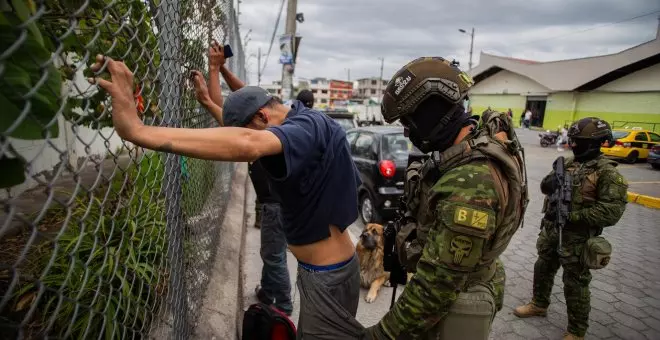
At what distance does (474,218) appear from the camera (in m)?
1.60

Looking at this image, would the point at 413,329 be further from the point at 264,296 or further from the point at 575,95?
the point at 575,95

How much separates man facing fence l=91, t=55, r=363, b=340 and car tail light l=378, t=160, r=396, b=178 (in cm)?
383

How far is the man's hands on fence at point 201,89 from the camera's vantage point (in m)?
2.37

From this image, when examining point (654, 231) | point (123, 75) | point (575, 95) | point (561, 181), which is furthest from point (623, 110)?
point (123, 75)

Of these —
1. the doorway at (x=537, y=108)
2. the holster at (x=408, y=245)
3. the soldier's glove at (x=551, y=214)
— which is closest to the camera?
the holster at (x=408, y=245)

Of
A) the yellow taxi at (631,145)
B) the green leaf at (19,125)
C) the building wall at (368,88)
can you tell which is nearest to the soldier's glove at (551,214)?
the green leaf at (19,125)

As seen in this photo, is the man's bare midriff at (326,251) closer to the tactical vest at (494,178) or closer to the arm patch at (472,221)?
the tactical vest at (494,178)

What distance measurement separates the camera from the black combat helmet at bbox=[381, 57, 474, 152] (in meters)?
1.85

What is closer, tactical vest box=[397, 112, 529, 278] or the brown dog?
tactical vest box=[397, 112, 529, 278]

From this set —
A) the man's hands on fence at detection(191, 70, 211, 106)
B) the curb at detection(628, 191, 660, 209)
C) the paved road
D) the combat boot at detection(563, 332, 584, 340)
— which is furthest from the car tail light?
the curb at detection(628, 191, 660, 209)

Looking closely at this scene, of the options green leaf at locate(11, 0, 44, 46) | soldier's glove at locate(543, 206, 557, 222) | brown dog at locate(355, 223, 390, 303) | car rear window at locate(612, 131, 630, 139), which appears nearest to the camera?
green leaf at locate(11, 0, 44, 46)

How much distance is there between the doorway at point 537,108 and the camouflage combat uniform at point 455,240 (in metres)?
38.7

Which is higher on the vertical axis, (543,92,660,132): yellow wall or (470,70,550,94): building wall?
(470,70,550,94): building wall

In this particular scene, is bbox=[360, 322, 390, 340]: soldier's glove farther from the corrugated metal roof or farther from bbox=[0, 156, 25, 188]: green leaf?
the corrugated metal roof
